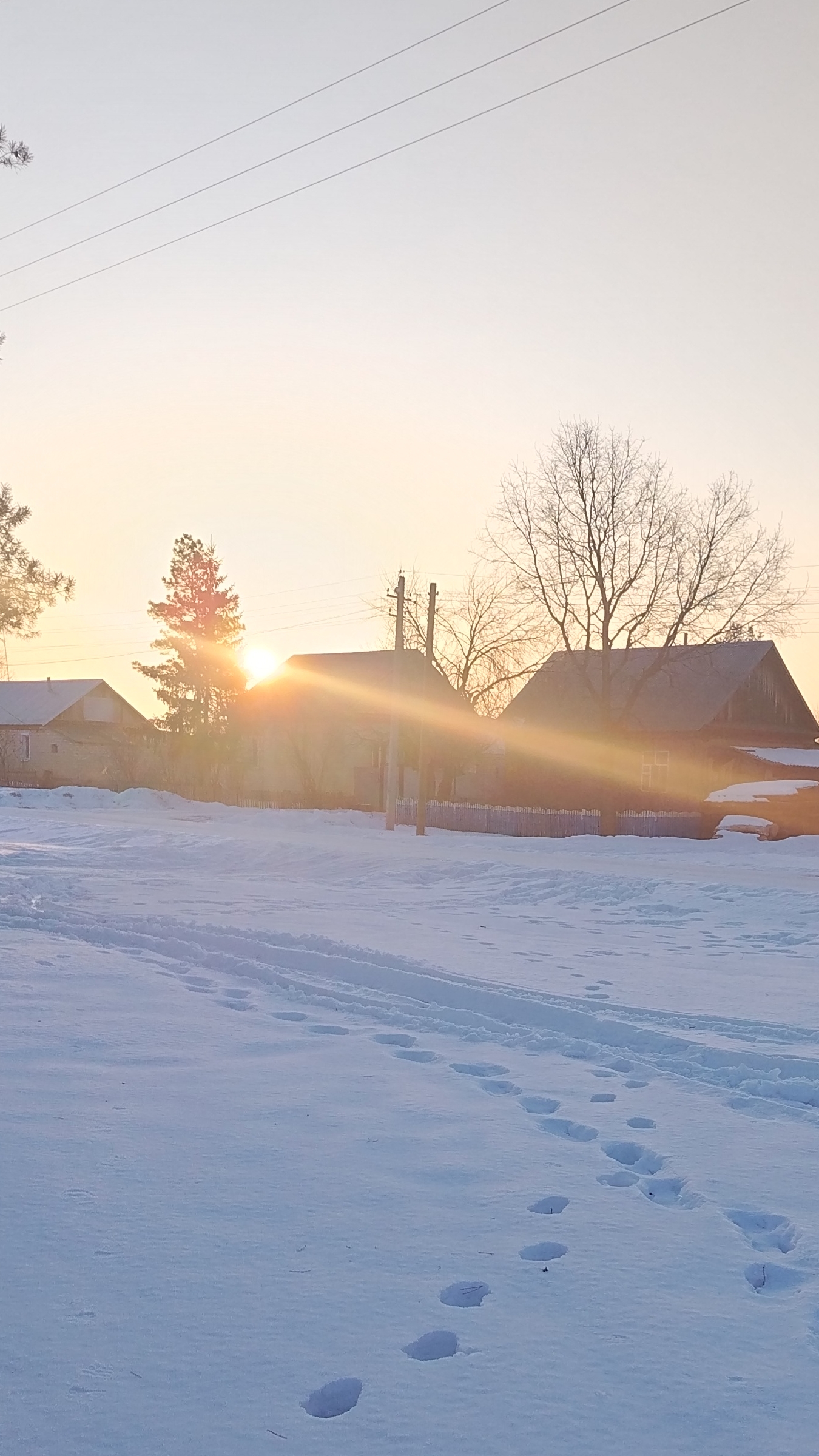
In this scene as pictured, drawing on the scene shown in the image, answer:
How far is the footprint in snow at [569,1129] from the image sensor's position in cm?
491

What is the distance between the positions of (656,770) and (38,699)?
38.9 m

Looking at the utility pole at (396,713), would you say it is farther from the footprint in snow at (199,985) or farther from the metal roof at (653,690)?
the footprint in snow at (199,985)

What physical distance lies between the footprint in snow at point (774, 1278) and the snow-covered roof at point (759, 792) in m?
29.0

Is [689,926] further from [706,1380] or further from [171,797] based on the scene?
[171,797]

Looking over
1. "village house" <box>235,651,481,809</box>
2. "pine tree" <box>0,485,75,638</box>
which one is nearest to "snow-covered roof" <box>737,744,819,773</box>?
"village house" <box>235,651,481,809</box>

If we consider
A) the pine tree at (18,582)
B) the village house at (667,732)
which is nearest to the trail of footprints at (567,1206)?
the pine tree at (18,582)

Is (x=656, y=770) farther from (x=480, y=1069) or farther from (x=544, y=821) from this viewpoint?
(x=480, y=1069)

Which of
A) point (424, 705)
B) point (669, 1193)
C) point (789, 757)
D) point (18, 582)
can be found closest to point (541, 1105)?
point (669, 1193)

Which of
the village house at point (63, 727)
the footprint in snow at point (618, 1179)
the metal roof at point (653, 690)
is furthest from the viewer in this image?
the village house at point (63, 727)

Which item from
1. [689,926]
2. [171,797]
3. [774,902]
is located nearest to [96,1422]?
[689,926]

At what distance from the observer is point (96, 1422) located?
2693 millimetres

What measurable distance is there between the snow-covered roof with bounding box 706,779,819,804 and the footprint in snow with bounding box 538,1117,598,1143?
27.7 meters

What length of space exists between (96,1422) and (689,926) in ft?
36.6

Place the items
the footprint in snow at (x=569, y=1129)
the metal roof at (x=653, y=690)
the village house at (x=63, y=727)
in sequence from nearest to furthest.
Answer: the footprint in snow at (x=569, y=1129) → the metal roof at (x=653, y=690) → the village house at (x=63, y=727)
